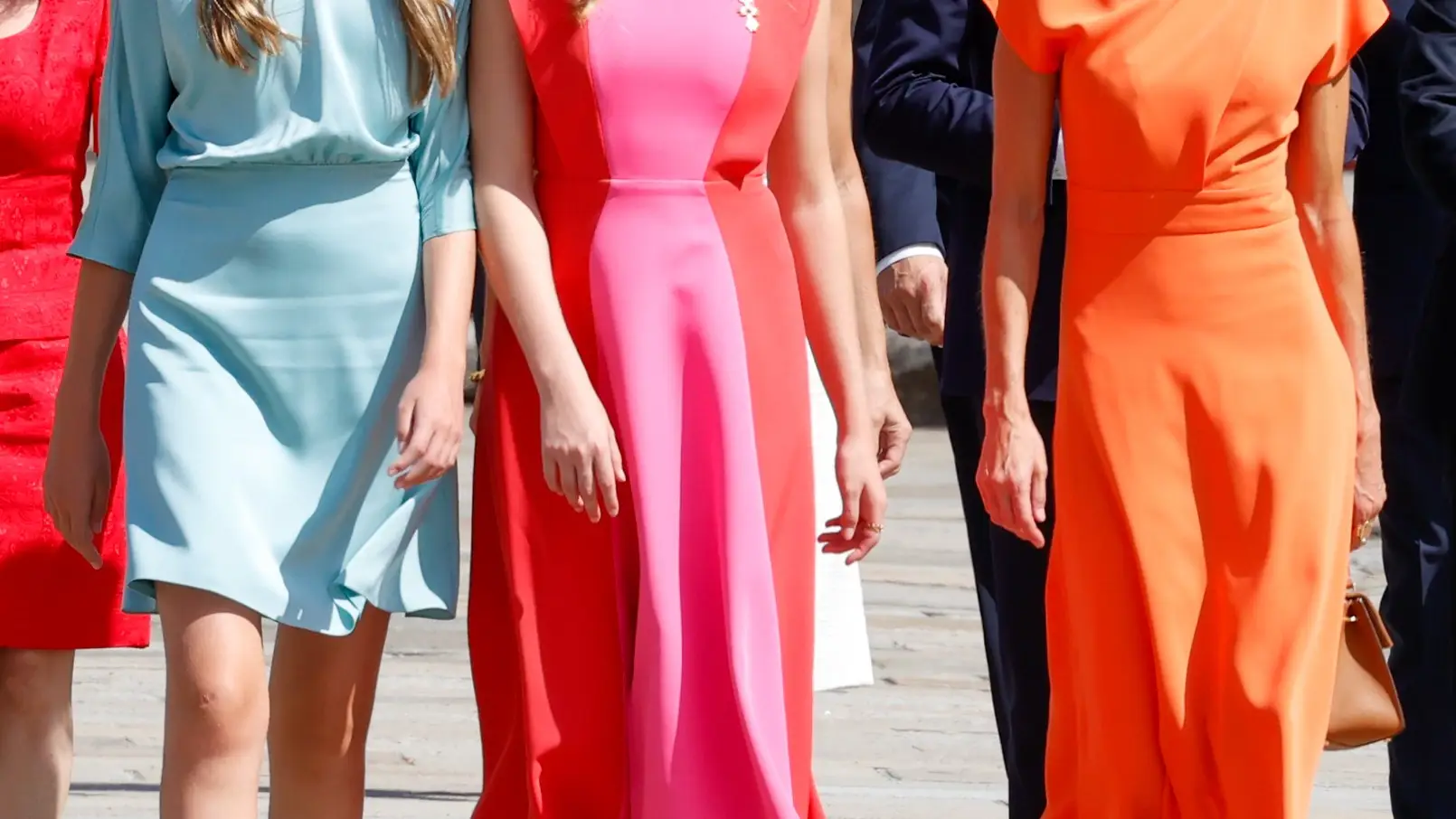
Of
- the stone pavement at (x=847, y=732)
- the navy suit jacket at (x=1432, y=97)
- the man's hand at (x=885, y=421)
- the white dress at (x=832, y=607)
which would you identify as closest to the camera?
the man's hand at (x=885, y=421)

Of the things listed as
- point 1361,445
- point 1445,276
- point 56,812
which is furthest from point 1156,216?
point 56,812

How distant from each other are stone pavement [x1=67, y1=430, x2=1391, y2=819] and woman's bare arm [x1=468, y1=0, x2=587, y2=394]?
2.36 metres

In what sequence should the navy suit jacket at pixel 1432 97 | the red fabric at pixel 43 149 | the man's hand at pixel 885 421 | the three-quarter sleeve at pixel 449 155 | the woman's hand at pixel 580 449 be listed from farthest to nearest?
the red fabric at pixel 43 149
the navy suit jacket at pixel 1432 97
the man's hand at pixel 885 421
the three-quarter sleeve at pixel 449 155
the woman's hand at pixel 580 449

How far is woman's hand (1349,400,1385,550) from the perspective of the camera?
3.92 meters

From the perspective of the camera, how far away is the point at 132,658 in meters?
7.74

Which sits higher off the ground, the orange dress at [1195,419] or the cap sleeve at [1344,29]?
the cap sleeve at [1344,29]

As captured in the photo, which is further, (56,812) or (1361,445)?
(56,812)

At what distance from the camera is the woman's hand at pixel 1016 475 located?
370 cm

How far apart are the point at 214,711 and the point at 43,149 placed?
54.5 inches

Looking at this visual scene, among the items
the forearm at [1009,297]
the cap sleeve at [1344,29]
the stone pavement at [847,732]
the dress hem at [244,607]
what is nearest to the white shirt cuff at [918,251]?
the forearm at [1009,297]

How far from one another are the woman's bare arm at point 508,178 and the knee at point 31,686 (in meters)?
1.43

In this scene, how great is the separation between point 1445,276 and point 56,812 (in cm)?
265

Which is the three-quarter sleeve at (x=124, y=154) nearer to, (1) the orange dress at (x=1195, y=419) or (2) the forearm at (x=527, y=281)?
(2) the forearm at (x=527, y=281)

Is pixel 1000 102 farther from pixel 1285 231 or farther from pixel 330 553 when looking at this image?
pixel 330 553
